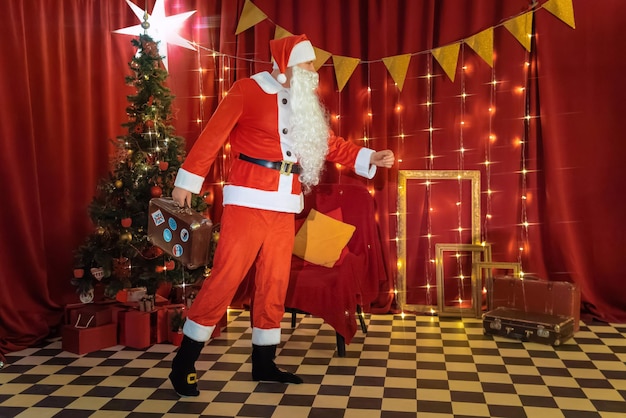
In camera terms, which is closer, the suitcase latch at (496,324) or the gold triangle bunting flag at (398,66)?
the suitcase latch at (496,324)

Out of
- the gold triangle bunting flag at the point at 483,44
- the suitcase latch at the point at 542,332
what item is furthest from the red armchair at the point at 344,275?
the gold triangle bunting flag at the point at 483,44

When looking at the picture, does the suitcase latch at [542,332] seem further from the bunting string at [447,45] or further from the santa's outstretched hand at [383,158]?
the bunting string at [447,45]

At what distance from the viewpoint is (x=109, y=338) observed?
138 inches

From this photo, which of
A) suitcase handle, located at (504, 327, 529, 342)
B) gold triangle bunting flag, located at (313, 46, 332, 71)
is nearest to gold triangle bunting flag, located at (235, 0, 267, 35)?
gold triangle bunting flag, located at (313, 46, 332, 71)

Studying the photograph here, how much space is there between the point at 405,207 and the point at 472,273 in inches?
25.0

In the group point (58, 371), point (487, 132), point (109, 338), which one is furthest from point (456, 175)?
point (58, 371)

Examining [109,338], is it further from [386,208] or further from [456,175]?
[456,175]

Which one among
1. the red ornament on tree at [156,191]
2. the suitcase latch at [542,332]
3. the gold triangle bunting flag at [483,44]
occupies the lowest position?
the suitcase latch at [542,332]

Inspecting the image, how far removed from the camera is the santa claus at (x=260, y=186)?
267cm

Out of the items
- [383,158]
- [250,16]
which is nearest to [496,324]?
[383,158]

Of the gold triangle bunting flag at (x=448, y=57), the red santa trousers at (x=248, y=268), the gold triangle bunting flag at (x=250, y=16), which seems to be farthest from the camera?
the gold triangle bunting flag at (x=250, y=16)

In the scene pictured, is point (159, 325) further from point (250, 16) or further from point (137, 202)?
point (250, 16)

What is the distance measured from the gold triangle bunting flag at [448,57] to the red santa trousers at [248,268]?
5.87ft

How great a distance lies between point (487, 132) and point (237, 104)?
2018 mm
